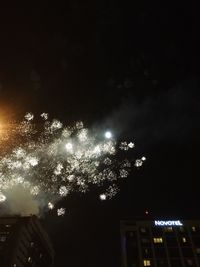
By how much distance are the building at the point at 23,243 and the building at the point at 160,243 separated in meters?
27.2

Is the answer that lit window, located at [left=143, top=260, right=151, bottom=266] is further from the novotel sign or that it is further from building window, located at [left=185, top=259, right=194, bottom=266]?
the novotel sign

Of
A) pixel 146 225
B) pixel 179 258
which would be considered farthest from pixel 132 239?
pixel 179 258

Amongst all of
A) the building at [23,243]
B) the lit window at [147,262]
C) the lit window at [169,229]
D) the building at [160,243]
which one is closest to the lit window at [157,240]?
the building at [160,243]

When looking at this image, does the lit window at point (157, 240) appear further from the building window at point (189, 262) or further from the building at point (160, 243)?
the building window at point (189, 262)

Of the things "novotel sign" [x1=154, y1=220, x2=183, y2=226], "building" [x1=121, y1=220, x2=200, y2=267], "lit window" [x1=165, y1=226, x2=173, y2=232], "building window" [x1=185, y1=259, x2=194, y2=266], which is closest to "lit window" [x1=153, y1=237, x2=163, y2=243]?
"building" [x1=121, y1=220, x2=200, y2=267]

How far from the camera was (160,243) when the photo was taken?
77688mm

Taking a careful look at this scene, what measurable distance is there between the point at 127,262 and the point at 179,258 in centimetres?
1196

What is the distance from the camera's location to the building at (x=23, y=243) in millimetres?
80562

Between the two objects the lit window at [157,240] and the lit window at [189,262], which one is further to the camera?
the lit window at [157,240]

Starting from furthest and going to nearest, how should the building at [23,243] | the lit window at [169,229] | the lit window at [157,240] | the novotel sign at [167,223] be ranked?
the novotel sign at [167,223]
the lit window at [169,229]
the building at [23,243]
the lit window at [157,240]

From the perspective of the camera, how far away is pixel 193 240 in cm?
7844

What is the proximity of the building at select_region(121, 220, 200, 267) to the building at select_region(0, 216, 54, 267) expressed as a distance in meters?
27.2

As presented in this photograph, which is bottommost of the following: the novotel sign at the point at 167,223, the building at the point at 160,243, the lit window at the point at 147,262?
the lit window at the point at 147,262

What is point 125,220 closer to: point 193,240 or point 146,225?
point 146,225
